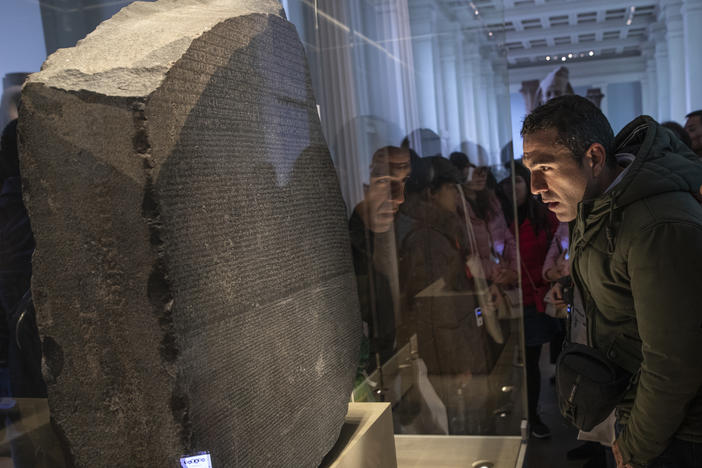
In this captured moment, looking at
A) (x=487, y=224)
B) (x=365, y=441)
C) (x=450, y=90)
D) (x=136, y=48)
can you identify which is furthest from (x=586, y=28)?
(x=136, y=48)

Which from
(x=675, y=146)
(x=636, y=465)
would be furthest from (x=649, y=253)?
(x=636, y=465)

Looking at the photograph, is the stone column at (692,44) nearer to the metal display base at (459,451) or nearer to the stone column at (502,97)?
the stone column at (502,97)

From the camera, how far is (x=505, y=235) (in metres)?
2.85

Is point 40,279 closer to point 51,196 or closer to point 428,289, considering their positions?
point 51,196

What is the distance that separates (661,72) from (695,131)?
281 millimetres

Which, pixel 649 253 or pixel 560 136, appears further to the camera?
pixel 560 136

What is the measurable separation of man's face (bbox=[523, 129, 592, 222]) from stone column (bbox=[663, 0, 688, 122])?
1223mm

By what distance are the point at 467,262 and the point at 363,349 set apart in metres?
0.58

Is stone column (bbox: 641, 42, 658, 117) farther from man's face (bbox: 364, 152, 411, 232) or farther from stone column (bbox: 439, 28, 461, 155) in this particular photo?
man's face (bbox: 364, 152, 411, 232)

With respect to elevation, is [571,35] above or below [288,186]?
above

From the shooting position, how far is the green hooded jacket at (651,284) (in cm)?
148

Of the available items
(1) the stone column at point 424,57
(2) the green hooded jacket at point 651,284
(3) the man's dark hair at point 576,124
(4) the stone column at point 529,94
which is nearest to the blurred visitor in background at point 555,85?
(4) the stone column at point 529,94

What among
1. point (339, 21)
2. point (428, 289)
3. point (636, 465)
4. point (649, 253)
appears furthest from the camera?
point (428, 289)

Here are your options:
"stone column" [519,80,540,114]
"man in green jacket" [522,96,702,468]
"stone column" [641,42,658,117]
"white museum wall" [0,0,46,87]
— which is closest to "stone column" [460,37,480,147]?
"stone column" [519,80,540,114]
